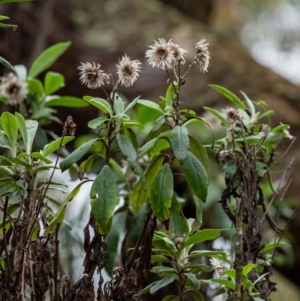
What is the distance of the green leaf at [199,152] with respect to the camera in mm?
796

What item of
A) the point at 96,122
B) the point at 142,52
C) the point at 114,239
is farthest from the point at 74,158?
the point at 142,52

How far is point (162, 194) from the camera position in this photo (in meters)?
0.74

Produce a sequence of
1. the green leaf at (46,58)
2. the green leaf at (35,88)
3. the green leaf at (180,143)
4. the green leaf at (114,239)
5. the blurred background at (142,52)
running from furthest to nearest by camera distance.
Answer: the blurred background at (142,52), the green leaf at (46,58), the green leaf at (35,88), the green leaf at (114,239), the green leaf at (180,143)

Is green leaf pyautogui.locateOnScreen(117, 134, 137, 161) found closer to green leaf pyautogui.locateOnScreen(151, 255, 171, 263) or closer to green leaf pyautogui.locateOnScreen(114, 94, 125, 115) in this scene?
green leaf pyautogui.locateOnScreen(114, 94, 125, 115)

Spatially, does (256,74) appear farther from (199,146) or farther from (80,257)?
(199,146)

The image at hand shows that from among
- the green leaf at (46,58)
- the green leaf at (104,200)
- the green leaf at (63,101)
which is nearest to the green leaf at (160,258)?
the green leaf at (104,200)

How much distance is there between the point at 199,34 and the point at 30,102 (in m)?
1.03

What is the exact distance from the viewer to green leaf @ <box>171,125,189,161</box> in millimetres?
714

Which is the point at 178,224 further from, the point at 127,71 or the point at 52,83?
the point at 52,83

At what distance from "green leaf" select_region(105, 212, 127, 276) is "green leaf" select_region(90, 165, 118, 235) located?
296mm

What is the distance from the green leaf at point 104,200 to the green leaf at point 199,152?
132 mm

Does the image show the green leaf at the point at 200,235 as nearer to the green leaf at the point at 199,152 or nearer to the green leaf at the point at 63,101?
the green leaf at the point at 199,152

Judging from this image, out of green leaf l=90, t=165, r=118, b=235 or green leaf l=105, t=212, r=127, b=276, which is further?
green leaf l=105, t=212, r=127, b=276

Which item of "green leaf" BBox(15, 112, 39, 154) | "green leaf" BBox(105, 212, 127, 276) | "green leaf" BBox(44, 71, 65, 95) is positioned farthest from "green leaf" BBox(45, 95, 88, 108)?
"green leaf" BBox(15, 112, 39, 154)
